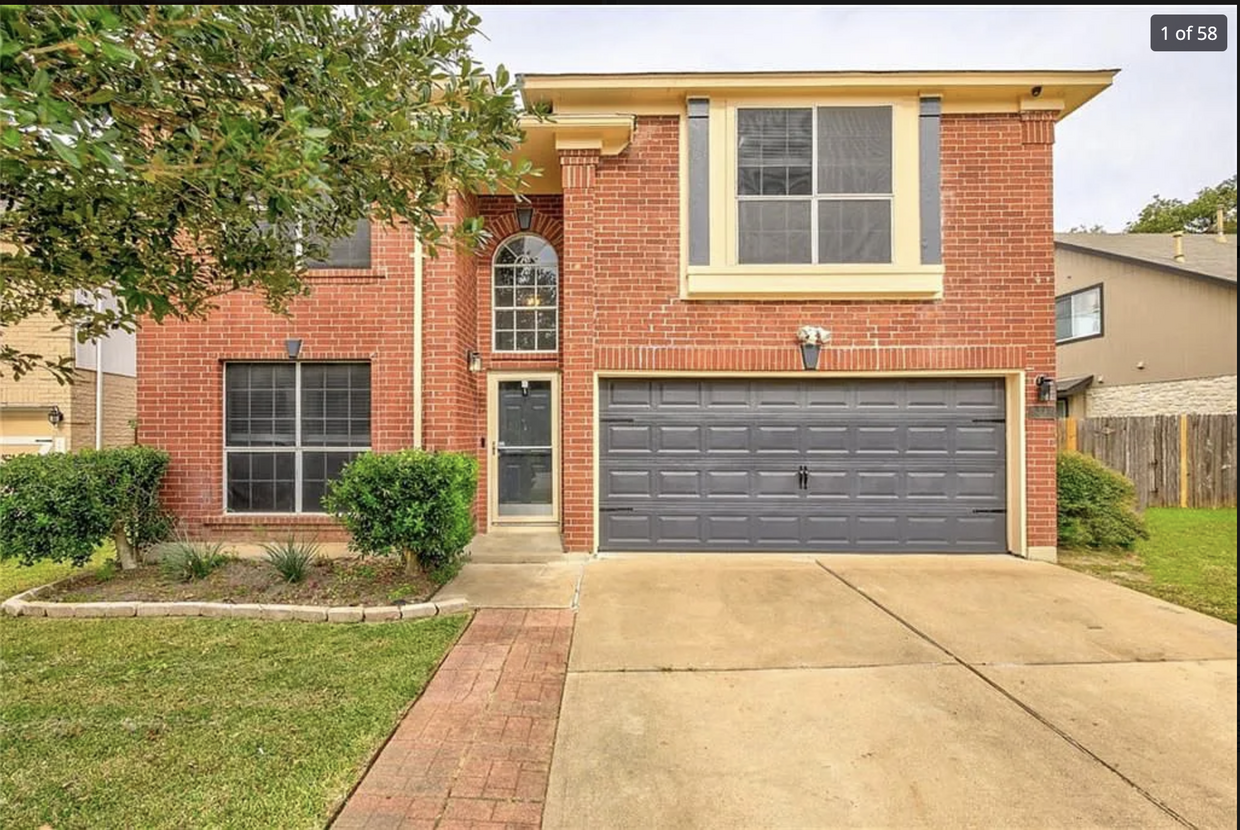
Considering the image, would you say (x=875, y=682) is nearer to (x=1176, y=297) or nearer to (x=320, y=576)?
(x=320, y=576)

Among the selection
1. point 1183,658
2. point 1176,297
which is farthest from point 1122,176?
point 1176,297

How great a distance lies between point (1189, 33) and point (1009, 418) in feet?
16.3

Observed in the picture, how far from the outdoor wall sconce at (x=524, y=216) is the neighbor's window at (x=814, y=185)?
9.01 feet

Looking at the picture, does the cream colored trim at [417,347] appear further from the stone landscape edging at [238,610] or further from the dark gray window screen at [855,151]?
the dark gray window screen at [855,151]

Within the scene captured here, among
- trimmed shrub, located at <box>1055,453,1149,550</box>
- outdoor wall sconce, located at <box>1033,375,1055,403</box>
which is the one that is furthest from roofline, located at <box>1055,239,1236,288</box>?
outdoor wall sconce, located at <box>1033,375,1055,403</box>

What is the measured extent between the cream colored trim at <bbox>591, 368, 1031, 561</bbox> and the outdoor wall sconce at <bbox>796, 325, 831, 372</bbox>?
0.15m

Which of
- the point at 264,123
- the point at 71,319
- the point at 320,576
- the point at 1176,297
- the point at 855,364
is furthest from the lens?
the point at 1176,297

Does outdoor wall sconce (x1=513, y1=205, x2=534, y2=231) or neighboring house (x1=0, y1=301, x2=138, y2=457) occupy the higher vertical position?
outdoor wall sconce (x1=513, y1=205, x2=534, y2=231)

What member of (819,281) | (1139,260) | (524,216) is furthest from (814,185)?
(1139,260)

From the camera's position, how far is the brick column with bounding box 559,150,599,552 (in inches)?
267

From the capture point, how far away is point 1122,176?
198 inches

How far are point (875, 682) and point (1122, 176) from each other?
4.92m

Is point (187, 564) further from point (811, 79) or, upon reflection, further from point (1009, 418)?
point (1009, 418)

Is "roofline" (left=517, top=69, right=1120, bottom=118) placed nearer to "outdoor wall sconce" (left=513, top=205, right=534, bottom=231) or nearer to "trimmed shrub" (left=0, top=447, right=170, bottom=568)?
"outdoor wall sconce" (left=513, top=205, right=534, bottom=231)
